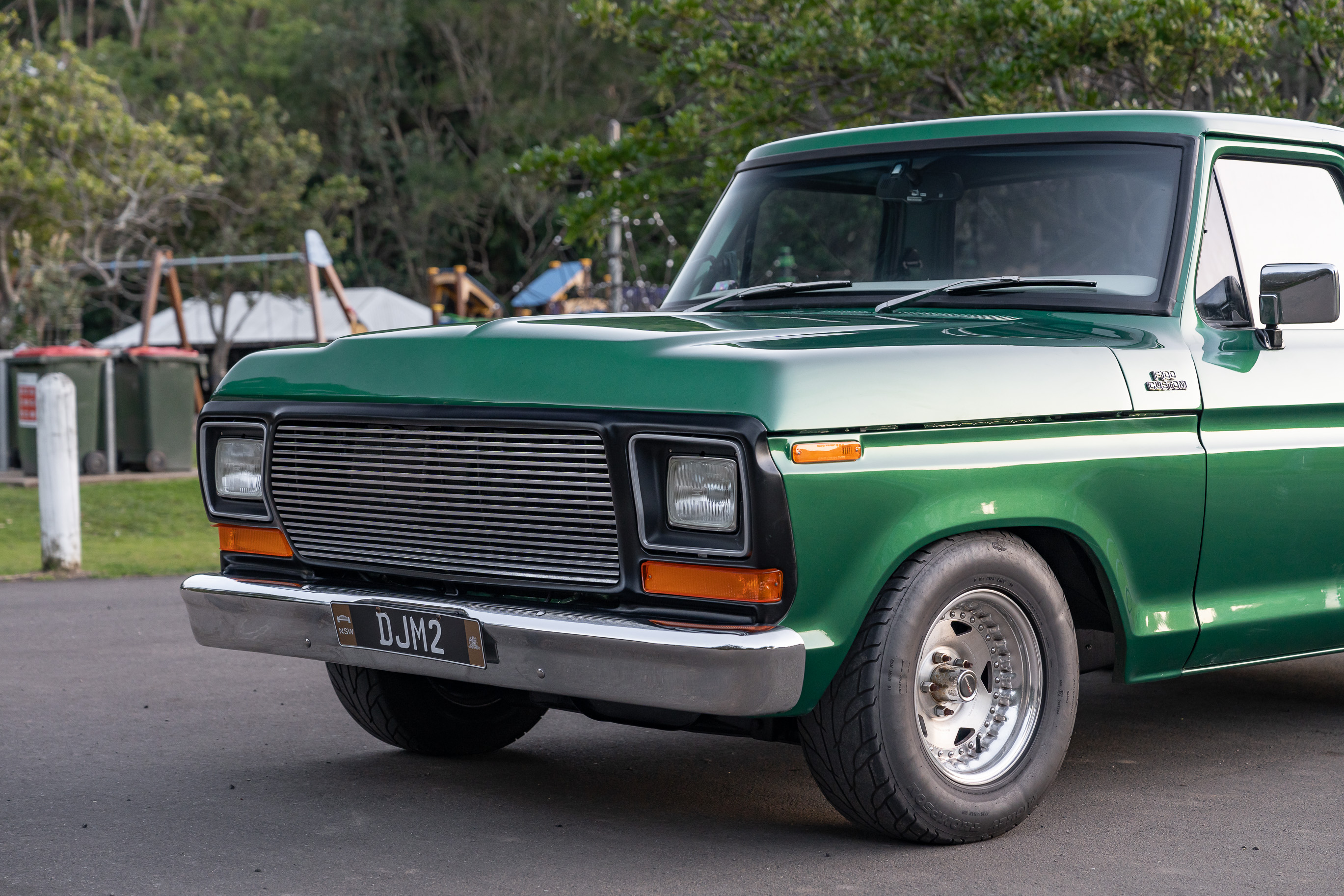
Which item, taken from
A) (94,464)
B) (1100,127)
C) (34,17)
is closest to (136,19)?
(34,17)

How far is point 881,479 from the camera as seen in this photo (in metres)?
3.81

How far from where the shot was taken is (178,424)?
655 inches

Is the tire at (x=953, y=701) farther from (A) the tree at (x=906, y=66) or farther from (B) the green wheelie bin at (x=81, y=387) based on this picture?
(B) the green wheelie bin at (x=81, y=387)

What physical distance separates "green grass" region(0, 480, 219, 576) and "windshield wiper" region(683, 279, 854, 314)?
5623 millimetres

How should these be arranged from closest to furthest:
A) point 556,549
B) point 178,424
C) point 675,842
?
point 556,549 → point 675,842 → point 178,424

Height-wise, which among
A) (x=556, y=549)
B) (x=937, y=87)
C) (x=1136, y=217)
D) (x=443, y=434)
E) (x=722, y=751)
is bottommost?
(x=722, y=751)

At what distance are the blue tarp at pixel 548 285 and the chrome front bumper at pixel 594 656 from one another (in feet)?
81.0

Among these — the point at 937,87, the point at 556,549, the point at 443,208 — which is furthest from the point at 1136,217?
the point at 443,208

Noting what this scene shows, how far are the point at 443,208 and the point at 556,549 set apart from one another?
3981cm

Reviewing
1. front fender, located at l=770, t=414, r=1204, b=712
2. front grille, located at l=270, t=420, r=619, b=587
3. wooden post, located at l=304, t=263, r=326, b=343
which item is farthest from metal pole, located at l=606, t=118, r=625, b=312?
front fender, located at l=770, t=414, r=1204, b=712

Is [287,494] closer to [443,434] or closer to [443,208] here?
[443,434]

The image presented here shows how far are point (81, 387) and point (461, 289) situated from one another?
41.3ft

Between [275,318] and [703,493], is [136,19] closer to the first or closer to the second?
[275,318]

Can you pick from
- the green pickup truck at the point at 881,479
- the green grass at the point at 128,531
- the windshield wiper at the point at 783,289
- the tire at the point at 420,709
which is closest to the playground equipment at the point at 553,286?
the green grass at the point at 128,531
